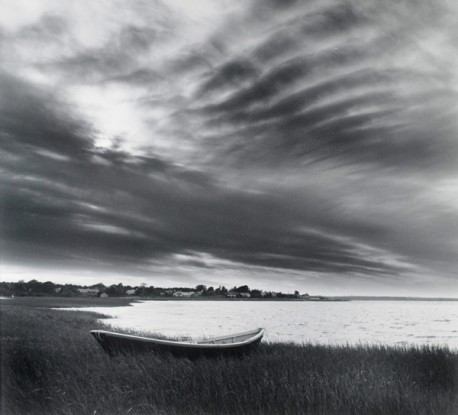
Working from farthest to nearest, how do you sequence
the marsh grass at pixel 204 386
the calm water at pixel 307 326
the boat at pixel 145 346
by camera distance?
the calm water at pixel 307 326
the boat at pixel 145 346
the marsh grass at pixel 204 386

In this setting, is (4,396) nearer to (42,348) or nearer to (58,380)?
(58,380)

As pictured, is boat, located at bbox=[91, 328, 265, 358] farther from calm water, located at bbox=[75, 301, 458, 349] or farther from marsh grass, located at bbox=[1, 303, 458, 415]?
calm water, located at bbox=[75, 301, 458, 349]

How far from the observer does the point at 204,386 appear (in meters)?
7.53

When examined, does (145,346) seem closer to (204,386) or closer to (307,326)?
(204,386)

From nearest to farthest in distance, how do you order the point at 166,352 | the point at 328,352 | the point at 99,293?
the point at 166,352 → the point at 328,352 → the point at 99,293

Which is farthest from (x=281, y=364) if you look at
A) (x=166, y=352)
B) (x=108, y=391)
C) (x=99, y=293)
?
(x=99, y=293)

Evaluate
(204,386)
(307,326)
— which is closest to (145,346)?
(204,386)

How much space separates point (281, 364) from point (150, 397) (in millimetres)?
4350

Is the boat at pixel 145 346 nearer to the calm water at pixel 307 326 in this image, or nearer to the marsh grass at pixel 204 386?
the marsh grass at pixel 204 386

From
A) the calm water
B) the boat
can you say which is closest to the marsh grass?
the boat

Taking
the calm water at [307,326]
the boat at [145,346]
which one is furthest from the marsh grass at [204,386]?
the calm water at [307,326]

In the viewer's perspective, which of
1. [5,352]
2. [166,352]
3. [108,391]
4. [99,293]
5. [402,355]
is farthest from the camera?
[99,293]

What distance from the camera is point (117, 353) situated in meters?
10.5

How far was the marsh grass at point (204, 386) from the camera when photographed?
664cm
